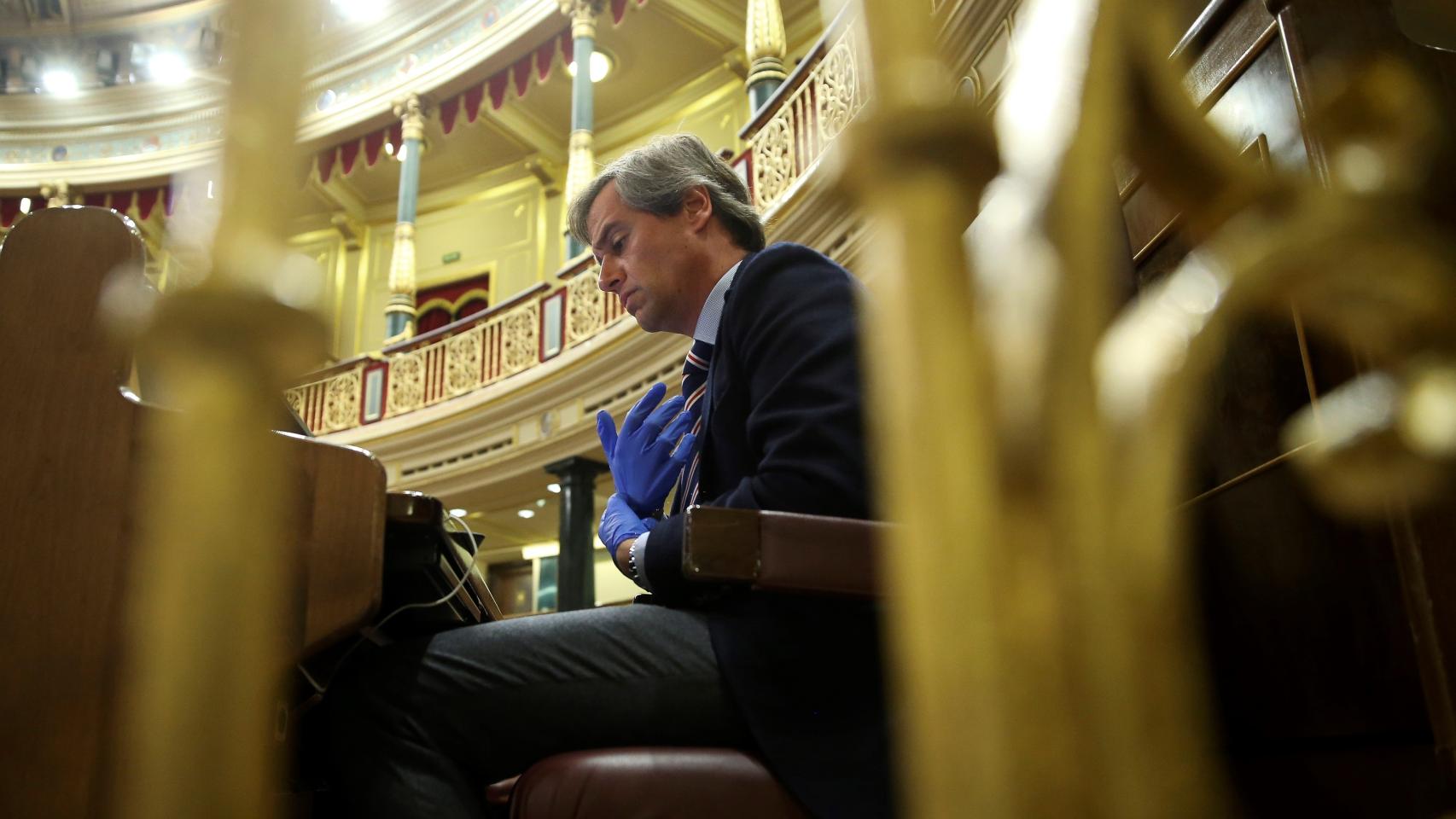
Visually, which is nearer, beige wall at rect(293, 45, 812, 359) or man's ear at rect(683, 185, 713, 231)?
man's ear at rect(683, 185, 713, 231)

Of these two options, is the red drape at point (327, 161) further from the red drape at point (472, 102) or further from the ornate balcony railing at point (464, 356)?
the ornate balcony railing at point (464, 356)

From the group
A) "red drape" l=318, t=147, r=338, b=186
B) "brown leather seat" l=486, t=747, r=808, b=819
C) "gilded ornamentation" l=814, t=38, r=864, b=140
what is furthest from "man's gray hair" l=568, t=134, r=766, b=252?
"red drape" l=318, t=147, r=338, b=186

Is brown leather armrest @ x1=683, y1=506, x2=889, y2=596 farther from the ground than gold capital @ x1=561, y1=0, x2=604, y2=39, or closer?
closer

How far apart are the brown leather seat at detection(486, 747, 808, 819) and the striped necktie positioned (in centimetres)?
42

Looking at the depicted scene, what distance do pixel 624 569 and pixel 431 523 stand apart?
247mm

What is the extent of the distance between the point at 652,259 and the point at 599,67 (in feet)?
29.6

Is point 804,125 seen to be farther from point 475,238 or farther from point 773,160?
point 475,238

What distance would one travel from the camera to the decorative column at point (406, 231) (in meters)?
9.95

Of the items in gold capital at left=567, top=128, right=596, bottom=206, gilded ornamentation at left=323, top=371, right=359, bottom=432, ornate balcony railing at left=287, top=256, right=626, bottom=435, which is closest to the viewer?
ornate balcony railing at left=287, top=256, right=626, bottom=435

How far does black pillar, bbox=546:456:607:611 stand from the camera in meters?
7.28

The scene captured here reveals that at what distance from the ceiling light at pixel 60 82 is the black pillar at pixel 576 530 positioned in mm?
7938

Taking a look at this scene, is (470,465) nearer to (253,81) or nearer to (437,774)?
(437,774)

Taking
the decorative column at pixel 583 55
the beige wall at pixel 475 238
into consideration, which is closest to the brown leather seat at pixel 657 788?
the decorative column at pixel 583 55

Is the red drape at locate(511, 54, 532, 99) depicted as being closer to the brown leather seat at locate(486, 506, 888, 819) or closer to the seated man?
the seated man
